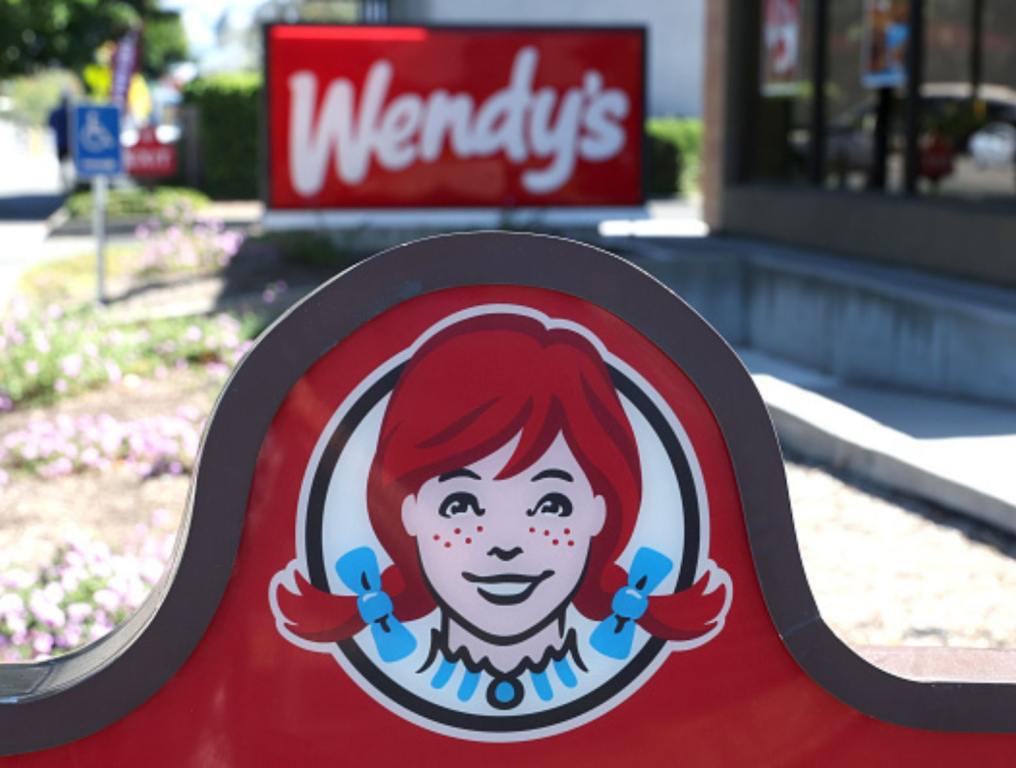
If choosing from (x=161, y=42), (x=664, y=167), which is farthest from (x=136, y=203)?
(x=161, y=42)

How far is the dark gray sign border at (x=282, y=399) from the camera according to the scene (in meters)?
2.56

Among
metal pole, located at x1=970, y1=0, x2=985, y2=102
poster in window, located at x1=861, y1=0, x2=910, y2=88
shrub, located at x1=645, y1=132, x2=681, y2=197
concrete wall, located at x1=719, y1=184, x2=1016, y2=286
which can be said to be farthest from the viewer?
shrub, located at x1=645, y1=132, x2=681, y2=197

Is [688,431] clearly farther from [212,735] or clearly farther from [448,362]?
[212,735]

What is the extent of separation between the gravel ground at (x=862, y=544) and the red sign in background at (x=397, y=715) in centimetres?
199

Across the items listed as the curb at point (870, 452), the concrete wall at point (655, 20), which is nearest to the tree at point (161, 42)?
the concrete wall at point (655, 20)

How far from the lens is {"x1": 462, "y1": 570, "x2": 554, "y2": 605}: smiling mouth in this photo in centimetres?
264

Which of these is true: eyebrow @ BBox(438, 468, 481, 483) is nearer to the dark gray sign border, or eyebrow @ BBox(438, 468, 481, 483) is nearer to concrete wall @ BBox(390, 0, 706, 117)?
the dark gray sign border

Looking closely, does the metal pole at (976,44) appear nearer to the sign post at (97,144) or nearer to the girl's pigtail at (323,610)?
the sign post at (97,144)

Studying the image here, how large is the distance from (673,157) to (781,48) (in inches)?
619

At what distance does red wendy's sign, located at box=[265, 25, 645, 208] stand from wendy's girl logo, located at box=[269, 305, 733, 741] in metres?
11.7

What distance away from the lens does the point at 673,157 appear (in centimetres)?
3148

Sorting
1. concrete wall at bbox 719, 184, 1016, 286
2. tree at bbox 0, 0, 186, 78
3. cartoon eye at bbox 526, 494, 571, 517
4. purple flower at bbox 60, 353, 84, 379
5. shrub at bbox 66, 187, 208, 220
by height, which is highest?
tree at bbox 0, 0, 186, 78

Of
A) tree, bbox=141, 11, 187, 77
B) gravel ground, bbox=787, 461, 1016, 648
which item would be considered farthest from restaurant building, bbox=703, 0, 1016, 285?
tree, bbox=141, 11, 187, 77

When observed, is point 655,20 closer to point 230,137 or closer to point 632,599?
point 230,137
